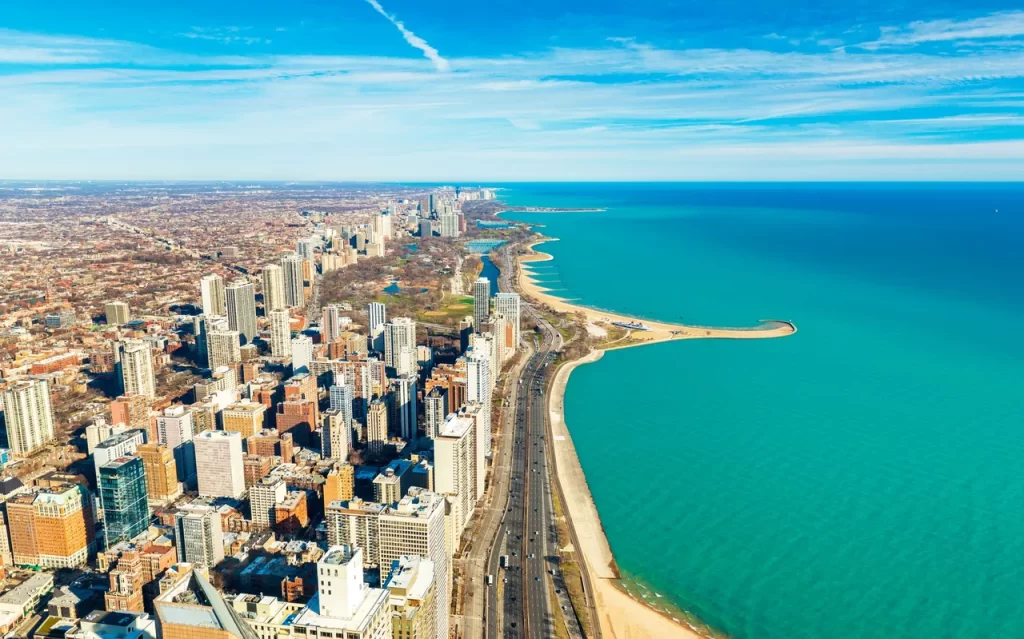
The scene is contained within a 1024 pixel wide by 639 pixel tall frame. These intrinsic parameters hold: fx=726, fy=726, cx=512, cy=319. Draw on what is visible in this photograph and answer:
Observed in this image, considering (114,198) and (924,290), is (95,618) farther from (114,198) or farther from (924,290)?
(114,198)

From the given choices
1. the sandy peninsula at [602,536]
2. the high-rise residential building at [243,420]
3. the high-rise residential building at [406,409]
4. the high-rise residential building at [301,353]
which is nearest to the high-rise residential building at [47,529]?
the high-rise residential building at [243,420]

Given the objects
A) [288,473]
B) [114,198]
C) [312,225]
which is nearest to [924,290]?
[288,473]

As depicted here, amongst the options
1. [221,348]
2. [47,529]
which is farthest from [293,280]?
[47,529]

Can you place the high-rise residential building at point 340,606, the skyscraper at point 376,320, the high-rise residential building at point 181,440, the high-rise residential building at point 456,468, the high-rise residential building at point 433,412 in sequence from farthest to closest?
1. the skyscraper at point 376,320
2. the high-rise residential building at point 433,412
3. the high-rise residential building at point 181,440
4. the high-rise residential building at point 456,468
5. the high-rise residential building at point 340,606

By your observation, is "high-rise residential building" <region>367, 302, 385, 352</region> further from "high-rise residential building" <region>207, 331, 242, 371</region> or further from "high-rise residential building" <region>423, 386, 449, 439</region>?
"high-rise residential building" <region>423, 386, 449, 439</region>

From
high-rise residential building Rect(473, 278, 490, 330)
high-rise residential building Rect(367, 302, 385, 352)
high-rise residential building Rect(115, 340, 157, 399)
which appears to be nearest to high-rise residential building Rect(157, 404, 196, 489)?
high-rise residential building Rect(115, 340, 157, 399)

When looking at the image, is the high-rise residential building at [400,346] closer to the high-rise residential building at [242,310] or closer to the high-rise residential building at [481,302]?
the high-rise residential building at [481,302]

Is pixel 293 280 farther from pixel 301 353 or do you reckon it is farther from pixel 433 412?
pixel 433 412
